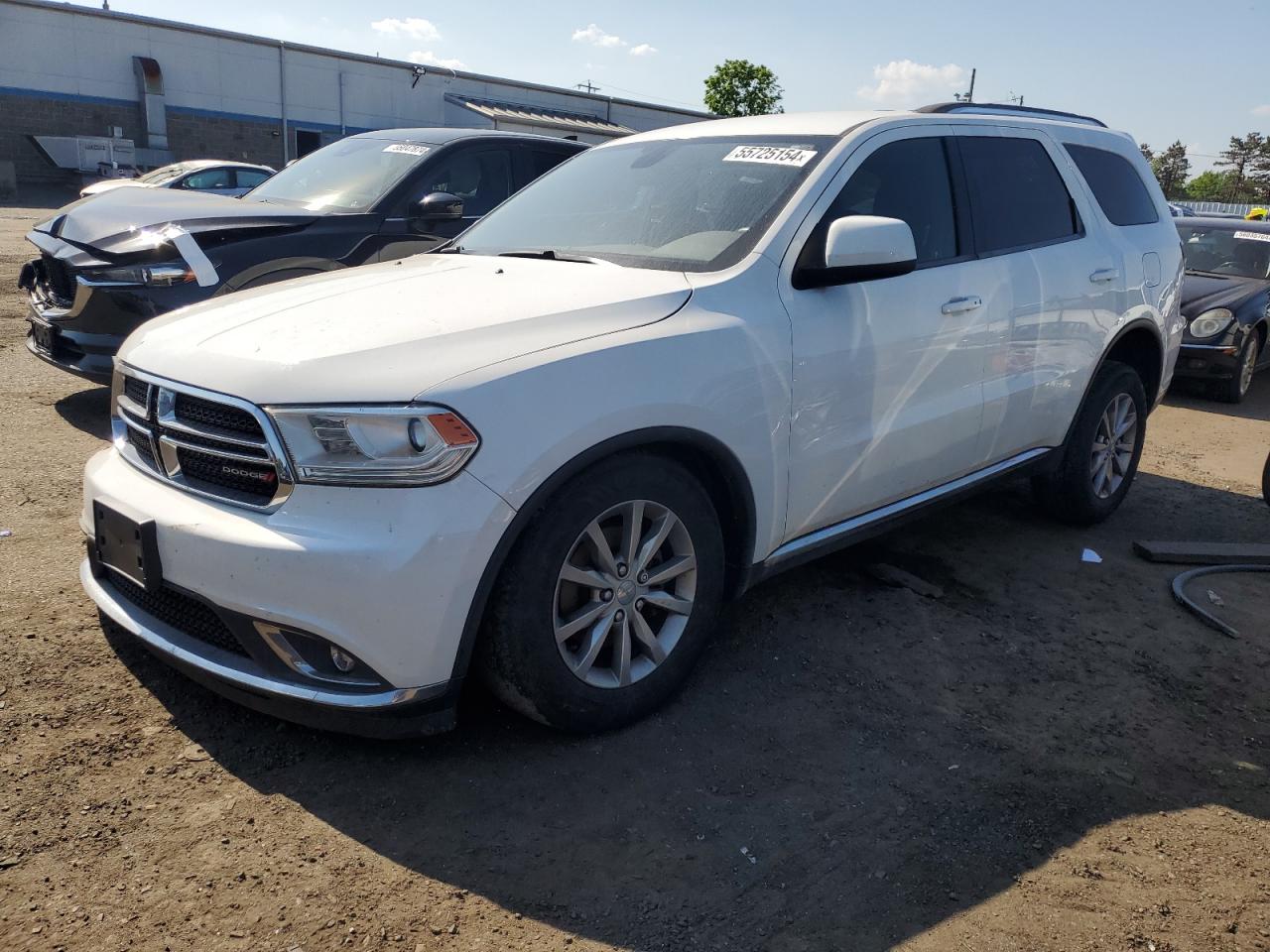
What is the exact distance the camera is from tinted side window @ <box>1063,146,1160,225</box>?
16.0ft

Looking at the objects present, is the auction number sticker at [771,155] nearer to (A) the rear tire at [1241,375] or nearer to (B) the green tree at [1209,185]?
(A) the rear tire at [1241,375]

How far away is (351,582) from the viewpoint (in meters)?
2.39

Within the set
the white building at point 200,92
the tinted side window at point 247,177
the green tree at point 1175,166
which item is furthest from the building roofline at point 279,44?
the green tree at point 1175,166

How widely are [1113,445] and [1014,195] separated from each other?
5.23 feet

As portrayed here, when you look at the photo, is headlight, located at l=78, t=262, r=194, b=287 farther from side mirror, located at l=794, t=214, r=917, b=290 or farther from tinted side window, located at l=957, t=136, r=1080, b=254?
tinted side window, located at l=957, t=136, r=1080, b=254

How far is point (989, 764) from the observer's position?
2.98 m

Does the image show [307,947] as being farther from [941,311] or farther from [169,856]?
[941,311]

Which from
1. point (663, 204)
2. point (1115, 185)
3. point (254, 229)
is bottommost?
point (254, 229)

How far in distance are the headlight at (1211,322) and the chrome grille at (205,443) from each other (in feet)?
29.0

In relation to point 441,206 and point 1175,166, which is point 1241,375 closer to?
point 441,206

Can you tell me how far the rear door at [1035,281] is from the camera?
13.5 feet

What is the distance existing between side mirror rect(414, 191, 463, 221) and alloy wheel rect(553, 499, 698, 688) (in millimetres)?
3612

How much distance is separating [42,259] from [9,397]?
39.1 inches

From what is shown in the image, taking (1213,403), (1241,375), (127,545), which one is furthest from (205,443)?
(1213,403)
